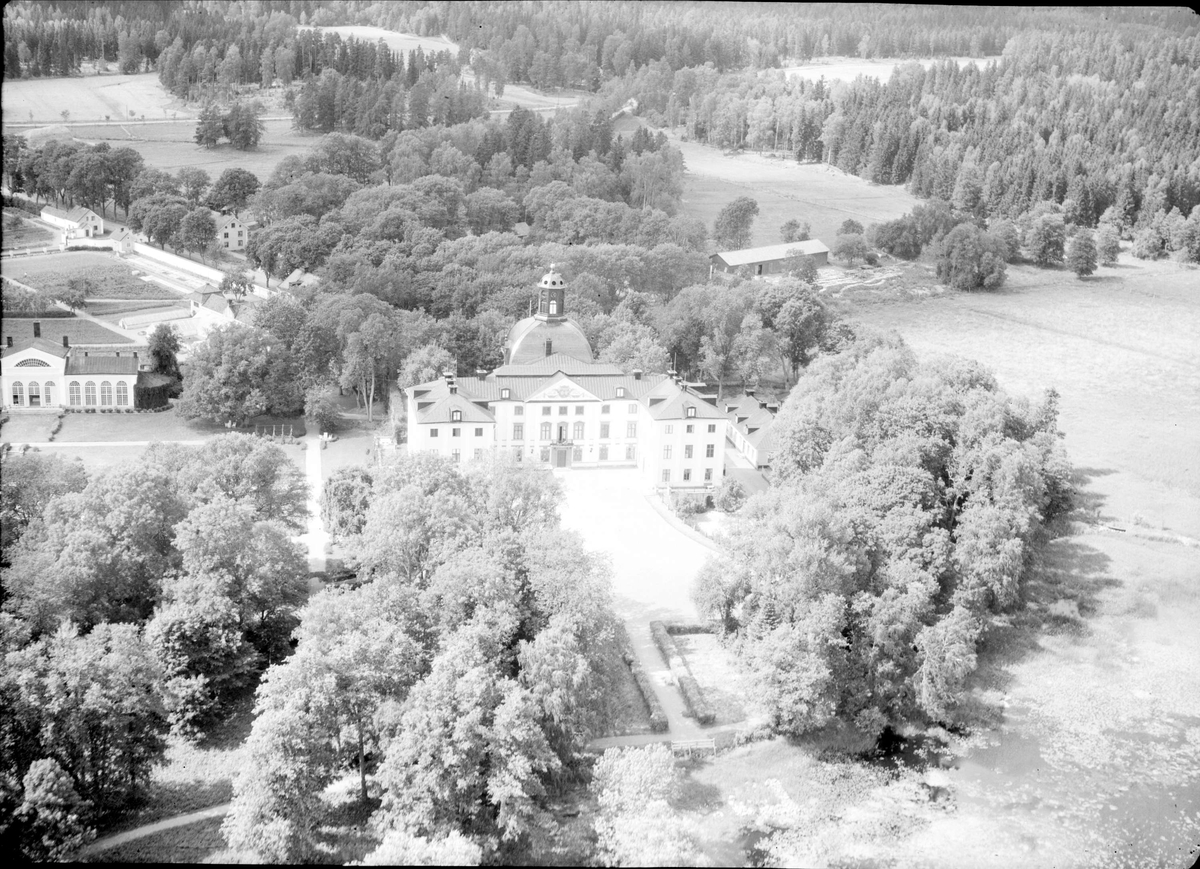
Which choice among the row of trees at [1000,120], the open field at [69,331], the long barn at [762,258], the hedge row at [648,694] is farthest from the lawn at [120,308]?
the row of trees at [1000,120]

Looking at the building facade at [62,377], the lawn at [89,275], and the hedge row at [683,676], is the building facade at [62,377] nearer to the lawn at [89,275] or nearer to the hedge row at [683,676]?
the lawn at [89,275]

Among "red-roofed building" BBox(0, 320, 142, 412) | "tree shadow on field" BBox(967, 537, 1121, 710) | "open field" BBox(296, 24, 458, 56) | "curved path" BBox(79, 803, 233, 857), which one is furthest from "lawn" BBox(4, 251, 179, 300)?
"tree shadow on field" BBox(967, 537, 1121, 710)

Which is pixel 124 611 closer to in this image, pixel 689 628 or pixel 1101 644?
pixel 689 628

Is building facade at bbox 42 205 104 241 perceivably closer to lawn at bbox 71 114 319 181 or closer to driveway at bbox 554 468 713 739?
lawn at bbox 71 114 319 181

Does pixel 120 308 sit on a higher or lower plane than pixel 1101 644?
higher

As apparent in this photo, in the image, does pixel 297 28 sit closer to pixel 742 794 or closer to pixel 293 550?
pixel 293 550

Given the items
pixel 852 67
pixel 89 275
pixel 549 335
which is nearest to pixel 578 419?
pixel 549 335

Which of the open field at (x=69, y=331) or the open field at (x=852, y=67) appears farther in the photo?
the open field at (x=852, y=67)
